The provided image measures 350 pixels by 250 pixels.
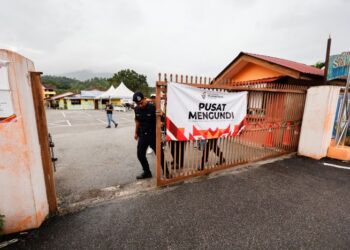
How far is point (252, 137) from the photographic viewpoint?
4836mm

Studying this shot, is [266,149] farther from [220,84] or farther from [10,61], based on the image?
[10,61]

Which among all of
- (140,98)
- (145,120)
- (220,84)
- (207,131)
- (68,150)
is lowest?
(68,150)

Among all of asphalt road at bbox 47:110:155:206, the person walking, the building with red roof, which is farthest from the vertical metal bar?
the building with red roof

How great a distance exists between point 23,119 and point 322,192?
546 centimetres

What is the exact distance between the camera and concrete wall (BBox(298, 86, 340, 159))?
16.6ft

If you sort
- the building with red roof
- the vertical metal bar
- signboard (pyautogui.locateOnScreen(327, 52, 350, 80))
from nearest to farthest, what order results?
1. the vertical metal bar
2. signboard (pyautogui.locateOnScreen(327, 52, 350, 80))
3. the building with red roof

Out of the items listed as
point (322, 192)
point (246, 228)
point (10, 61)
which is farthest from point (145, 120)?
point (322, 192)

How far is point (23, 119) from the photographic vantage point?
2148 millimetres

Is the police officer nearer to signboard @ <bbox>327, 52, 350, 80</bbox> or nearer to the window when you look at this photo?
the window

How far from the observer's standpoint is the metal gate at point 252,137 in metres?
3.77

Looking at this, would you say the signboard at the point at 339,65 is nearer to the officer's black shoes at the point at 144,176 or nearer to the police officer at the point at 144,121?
the police officer at the point at 144,121

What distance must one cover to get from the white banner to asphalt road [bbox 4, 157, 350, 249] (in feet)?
3.87

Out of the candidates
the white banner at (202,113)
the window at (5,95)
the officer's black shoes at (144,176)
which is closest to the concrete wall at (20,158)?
the window at (5,95)

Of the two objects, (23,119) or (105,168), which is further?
(105,168)
